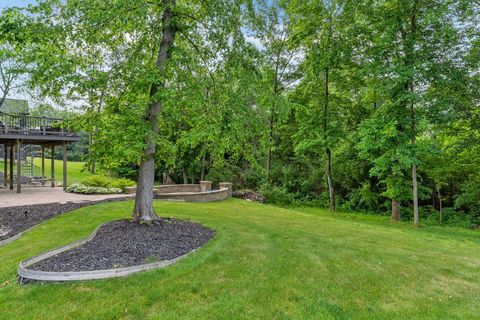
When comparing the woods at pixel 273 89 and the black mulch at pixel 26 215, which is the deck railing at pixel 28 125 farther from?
the black mulch at pixel 26 215

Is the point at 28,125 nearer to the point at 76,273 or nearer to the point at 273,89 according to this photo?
the point at 273,89

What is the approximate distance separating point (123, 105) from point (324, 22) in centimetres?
1024

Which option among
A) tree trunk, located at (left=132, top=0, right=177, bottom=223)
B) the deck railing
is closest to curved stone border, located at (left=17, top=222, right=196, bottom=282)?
tree trunk, located at (left=132, top=0, right=177, bottom=223)

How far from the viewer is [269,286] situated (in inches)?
156

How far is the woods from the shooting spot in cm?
536

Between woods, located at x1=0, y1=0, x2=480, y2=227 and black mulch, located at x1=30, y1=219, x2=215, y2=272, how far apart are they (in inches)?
24.8

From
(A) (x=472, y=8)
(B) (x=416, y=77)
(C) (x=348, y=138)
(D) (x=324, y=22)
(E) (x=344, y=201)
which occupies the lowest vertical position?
(E) (x=344, y=201)

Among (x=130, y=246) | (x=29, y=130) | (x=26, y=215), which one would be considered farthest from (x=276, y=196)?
(x=29, y=130)

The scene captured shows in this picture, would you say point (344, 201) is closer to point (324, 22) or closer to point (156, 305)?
point (324, 22)

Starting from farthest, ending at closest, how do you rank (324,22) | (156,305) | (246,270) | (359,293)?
(324,22), (246,270), (359,293), (156,305)

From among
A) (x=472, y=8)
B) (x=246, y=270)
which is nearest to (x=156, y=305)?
(x=246, y=270)

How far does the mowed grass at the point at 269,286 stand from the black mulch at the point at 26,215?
1218 millimetres

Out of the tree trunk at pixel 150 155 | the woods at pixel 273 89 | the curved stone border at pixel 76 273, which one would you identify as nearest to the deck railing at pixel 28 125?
the woods at pixel 273 89

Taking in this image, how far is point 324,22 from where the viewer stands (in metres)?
12.7
